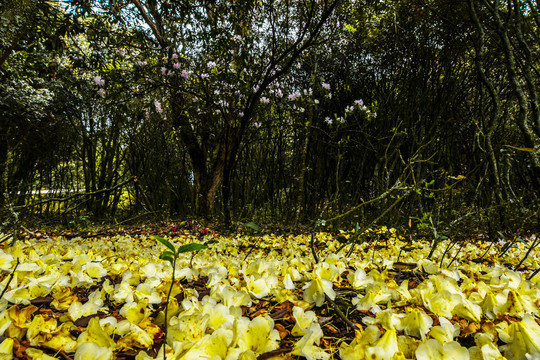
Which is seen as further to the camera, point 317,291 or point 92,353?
point 317,291

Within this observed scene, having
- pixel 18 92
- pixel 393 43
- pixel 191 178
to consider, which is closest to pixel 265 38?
pixel 393 43

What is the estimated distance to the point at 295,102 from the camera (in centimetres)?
520

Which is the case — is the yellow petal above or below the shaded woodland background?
below

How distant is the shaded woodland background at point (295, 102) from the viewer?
3264 millimetres

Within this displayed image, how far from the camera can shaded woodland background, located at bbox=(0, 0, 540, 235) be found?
326 centimetres

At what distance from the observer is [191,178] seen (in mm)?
6953

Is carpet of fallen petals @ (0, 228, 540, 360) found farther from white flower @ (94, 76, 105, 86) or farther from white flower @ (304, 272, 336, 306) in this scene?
white flower @ (94, 76, 105, 86)

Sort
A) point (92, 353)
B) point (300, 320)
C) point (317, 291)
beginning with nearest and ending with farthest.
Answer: point (92, 353), point (300, 320), point (317, 291)

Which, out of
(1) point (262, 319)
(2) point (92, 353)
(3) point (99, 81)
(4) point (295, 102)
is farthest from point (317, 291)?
(4) point (295, 102)

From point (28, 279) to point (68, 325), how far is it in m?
0.28

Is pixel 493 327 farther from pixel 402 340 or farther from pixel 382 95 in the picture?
pixel 382 95

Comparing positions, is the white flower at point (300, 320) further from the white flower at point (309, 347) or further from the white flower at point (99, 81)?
the white flower at point (99, 81)

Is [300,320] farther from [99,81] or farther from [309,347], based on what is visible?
[99,81]

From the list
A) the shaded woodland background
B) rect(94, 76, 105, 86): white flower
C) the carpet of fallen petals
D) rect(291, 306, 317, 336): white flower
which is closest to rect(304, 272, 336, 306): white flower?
the carpet of fallen petals
